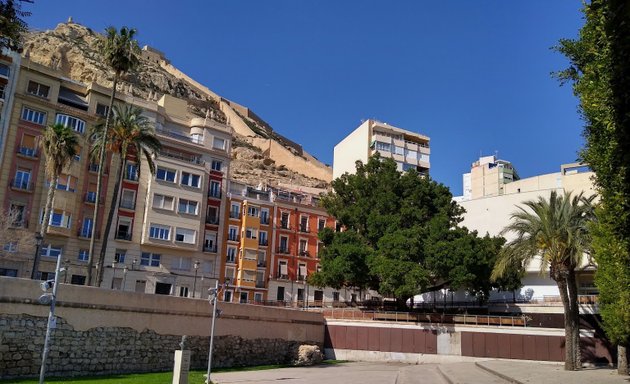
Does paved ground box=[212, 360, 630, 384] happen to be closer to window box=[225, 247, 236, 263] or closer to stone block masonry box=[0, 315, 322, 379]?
stone block masonry box=[0, 315, 322, 379]

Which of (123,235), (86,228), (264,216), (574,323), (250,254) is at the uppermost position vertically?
(264,216)

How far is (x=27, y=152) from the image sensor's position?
43.7 metres

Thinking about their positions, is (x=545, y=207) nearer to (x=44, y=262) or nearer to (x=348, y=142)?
(x=44, y=262)

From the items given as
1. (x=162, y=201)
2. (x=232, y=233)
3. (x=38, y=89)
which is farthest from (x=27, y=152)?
(x=232, y=233)

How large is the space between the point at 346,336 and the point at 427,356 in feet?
20.7

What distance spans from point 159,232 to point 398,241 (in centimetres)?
2291

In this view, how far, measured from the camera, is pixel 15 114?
43656 mm

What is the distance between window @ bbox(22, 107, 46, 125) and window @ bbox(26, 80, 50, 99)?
1641mm

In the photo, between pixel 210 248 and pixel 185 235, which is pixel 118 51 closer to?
pixel 185 235

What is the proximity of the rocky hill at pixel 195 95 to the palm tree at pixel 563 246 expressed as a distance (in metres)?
56.0

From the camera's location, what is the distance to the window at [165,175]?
50.1 m

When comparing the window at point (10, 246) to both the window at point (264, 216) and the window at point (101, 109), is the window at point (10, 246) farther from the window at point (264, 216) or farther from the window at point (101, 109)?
the window at point (264, 216)

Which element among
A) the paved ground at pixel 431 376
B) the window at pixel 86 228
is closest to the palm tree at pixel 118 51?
the window at pixel 86 228

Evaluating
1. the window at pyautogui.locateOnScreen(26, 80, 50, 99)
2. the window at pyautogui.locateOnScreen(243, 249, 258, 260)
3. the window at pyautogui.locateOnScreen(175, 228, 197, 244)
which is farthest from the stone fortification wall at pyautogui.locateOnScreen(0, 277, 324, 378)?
the window at pyautogui.locateOnScreen(26, 80, 50, 99)
